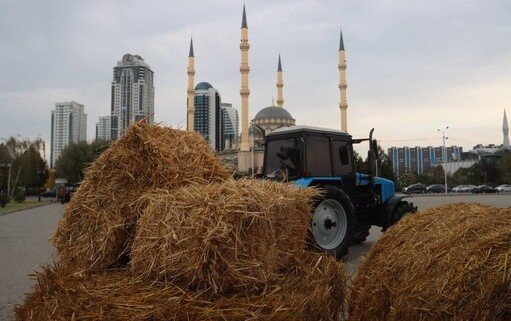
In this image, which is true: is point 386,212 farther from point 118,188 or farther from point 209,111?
point 209,111

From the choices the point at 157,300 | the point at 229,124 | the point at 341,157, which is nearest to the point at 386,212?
the point at 341,157

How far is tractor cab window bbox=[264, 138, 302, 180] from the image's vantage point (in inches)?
356

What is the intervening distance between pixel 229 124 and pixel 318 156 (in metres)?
110

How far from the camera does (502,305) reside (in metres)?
2.53

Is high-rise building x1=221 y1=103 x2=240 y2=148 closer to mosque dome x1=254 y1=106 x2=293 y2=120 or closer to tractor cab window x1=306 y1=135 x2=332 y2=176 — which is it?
mosque dome x1=254 y1=106 x2=293 y2=120

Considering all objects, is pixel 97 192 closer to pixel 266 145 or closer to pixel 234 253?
pixel 234 253

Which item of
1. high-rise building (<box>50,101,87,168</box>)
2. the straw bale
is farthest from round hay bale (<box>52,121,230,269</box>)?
high-rise building (<box>50,101,87,168</box>)

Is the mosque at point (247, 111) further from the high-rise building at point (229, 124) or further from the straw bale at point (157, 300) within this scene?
the straw bale at point (157, 300)

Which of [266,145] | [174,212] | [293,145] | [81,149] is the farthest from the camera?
[81,149]

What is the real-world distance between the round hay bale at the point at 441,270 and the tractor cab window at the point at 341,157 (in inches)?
229

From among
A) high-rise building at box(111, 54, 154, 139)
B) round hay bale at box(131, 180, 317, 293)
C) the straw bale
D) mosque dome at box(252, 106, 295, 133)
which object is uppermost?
high-rise building at box(111, 54, 154, 139)

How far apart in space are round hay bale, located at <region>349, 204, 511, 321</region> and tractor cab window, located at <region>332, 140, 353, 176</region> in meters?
5.82

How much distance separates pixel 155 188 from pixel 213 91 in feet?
320

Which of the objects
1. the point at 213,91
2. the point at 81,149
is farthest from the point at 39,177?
the point at 213,91
